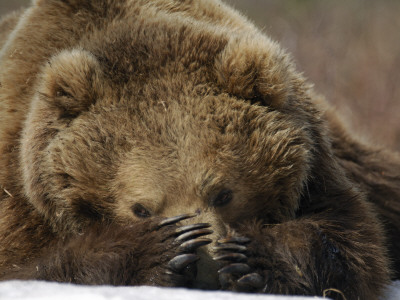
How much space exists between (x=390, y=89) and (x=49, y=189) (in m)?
8.19

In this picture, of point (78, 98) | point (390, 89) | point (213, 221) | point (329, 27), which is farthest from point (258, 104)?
point (329, 27)

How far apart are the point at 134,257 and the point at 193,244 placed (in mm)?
396

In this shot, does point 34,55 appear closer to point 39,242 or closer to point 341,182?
point 39,242

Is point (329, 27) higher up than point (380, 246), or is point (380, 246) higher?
point (329, 27)

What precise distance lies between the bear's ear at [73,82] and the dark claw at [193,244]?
1221 millimetres

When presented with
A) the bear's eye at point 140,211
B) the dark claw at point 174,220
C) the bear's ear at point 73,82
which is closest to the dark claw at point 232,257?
the dark claw at point 174,220

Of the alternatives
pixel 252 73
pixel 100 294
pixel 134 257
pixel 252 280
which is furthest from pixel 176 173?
pixel 100 294

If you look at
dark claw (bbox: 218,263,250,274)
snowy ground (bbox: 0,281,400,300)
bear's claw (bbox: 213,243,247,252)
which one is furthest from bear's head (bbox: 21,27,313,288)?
snowy ground (bbox: 0,281,400,300)

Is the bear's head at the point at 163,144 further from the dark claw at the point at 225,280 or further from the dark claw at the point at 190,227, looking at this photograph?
the dark claw at the point at 225,280

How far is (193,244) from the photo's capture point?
3.73 metres

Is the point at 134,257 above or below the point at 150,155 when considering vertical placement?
below

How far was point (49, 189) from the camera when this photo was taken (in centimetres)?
435

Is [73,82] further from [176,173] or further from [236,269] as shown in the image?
[236,269]

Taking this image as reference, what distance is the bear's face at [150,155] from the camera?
3.97 m
